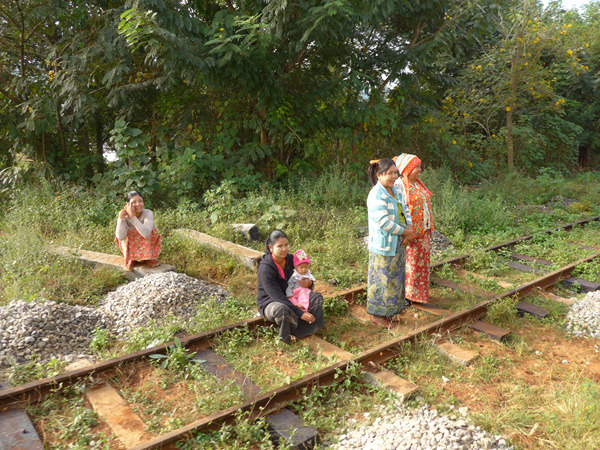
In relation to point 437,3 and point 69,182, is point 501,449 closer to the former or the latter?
point 69,182

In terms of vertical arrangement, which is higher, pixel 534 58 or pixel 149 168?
pixel 534 58

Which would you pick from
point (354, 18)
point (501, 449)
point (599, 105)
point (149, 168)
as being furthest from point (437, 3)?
point (599, 105)

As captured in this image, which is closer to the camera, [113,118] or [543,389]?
[543,389]

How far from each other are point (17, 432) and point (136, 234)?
3.48 meters

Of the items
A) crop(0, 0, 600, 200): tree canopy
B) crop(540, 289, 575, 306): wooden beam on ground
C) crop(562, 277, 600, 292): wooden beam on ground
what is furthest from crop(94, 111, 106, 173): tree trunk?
crop(562, 277, 600, 292): wooden beam on ground

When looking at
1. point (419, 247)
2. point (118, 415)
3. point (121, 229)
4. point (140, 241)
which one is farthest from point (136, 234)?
point (419, 247)

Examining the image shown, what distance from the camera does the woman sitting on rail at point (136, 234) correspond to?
19.7 feet

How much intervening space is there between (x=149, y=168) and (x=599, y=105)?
21050 millimetres

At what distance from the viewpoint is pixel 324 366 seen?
4203 mm

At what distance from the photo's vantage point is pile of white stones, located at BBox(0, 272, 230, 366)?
14.0ft

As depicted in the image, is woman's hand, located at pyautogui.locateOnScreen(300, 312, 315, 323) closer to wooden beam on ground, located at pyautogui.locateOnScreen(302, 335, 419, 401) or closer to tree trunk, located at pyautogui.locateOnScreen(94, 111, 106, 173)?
wooden beam on ground, located at pyautogui.locateOnScreen(302, 335, 419, 401)

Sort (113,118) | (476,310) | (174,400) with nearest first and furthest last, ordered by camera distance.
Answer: (174,400) → (476,310) → (113,118)

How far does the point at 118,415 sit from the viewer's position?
3449mm

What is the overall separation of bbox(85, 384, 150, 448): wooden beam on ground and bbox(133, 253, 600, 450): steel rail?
29 centimetres
